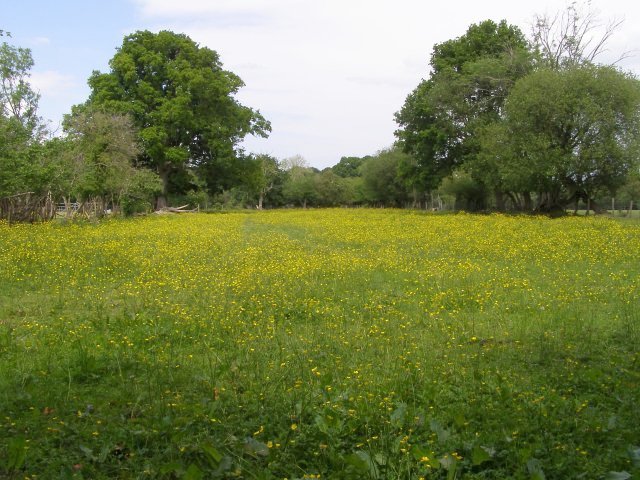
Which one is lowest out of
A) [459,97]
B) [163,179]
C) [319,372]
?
[319,372]

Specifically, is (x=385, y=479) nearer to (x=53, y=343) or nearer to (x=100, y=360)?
(x=100, y=360)

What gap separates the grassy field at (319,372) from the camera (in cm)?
414

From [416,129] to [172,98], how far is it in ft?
65.8

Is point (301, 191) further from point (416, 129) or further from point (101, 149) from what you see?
point (101, 149)

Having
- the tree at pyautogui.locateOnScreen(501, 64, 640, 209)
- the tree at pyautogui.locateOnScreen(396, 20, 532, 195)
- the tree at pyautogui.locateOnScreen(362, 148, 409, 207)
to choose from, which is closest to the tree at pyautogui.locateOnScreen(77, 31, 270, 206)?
the tree at pyautogui.locateOnScreen(396, 20, 532, 195)

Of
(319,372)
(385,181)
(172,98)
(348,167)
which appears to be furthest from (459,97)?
(348,167)

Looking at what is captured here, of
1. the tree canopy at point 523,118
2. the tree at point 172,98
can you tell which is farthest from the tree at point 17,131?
the tree canopy at point 523,118

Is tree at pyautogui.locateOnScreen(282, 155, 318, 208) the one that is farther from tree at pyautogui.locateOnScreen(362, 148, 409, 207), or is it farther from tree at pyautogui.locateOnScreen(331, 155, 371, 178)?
tree at pyautogui.locateOnScreen(331, 155, 371, 178)

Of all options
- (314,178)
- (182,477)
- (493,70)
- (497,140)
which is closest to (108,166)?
(497,140)

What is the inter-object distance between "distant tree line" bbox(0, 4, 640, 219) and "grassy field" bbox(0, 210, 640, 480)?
18228 mm

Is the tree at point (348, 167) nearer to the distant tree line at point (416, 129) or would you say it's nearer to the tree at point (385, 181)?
the tree at point (385, 181)

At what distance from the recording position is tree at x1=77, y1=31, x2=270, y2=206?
1821 inches

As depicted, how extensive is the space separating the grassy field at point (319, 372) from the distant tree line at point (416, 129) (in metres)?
18.2

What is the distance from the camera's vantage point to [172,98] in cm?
4784
